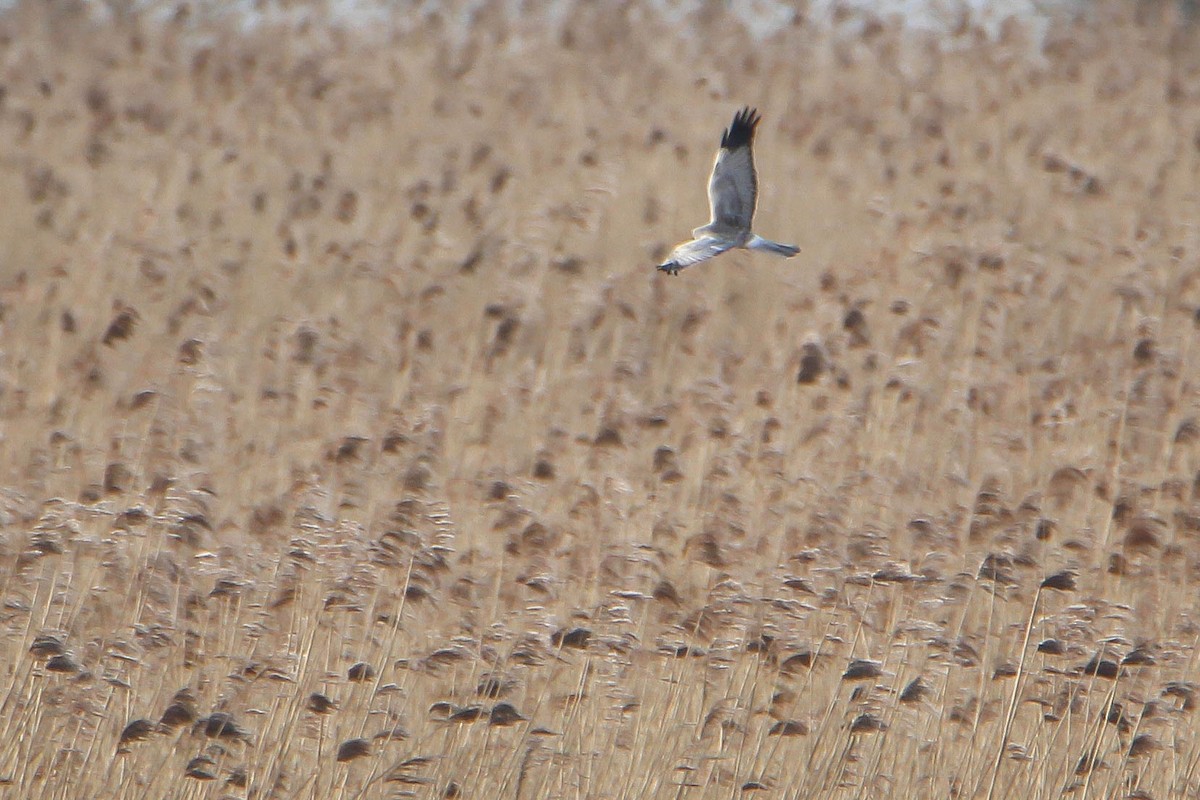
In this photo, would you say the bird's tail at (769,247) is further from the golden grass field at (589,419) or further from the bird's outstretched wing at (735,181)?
the golden grass field at (589,419)

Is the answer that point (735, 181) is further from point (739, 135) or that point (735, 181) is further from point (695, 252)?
point (695, 252)

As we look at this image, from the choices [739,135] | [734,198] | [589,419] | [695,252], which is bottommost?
[589,419]

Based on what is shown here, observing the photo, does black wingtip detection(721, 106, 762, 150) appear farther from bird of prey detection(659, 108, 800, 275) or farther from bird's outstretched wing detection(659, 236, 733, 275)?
bird's outstretched wing detection(659, 236, 733, 275)

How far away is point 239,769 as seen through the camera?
3.91 meters

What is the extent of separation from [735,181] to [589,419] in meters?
1.75

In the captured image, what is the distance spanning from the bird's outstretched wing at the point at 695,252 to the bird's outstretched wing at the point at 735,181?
143 mm

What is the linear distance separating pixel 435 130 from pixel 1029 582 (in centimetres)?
663

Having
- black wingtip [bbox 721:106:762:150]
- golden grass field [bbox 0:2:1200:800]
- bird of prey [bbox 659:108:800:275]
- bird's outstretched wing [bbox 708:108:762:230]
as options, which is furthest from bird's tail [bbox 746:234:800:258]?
golden grass field [bbox 0:2:1200:800]

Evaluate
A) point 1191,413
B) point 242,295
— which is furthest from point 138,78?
point 1191,413

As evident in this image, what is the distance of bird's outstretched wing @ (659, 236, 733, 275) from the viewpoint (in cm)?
467

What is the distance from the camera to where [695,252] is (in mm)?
4820

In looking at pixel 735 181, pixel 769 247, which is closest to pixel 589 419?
pixel 735 181

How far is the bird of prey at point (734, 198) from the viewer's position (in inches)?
200

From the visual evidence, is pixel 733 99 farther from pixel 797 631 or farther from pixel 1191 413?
pixel 797 631
